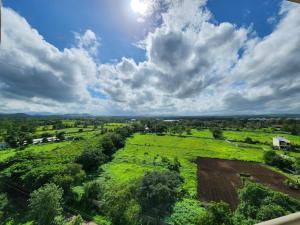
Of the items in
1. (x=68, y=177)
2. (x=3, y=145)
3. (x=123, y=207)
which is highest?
(x=3, y=145)

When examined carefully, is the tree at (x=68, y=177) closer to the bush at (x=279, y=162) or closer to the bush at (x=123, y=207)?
the bush at (x=123, y=207)

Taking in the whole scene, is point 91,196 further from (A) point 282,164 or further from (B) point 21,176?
(A) point 282,164

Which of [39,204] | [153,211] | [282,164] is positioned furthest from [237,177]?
[39,204]

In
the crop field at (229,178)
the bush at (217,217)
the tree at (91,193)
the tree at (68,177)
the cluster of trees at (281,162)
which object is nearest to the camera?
the bush at (217,217)

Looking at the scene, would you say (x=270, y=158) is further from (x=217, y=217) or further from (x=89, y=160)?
(x=89, y=160)

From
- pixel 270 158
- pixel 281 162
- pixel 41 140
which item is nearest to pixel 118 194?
pixel 270 158

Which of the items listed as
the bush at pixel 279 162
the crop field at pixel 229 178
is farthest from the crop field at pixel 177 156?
the bush at pixel 279 162
